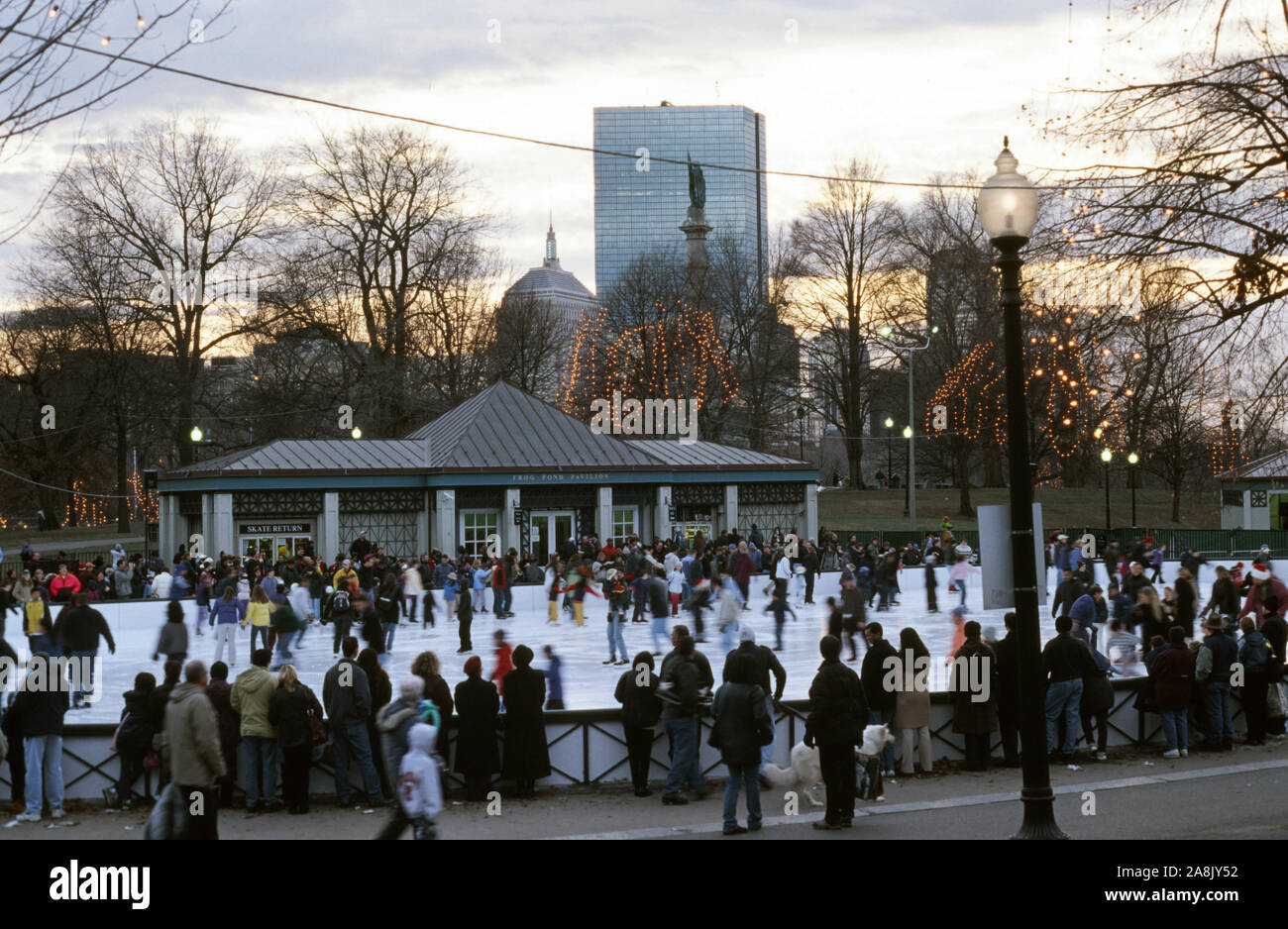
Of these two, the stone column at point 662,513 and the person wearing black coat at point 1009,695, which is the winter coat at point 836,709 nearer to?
the person wearing black coat at point 1009,695

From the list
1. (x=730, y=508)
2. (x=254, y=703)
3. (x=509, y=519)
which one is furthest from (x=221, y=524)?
(x=254, y=703)

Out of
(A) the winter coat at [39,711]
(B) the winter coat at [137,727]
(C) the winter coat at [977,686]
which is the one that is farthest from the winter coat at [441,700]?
(C) the winter coat at [977,686]

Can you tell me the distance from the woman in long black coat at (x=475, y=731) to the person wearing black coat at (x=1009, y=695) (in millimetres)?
4625

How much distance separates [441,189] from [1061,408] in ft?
137

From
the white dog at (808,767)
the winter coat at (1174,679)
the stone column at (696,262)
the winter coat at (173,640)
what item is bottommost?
the white dog at (808,767)

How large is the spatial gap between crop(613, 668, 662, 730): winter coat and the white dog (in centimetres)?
106

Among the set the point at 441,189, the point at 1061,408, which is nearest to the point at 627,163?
the point at 441,189

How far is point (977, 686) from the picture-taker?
11.5 m

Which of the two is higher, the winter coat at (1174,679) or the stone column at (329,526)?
the stone column at (329,526)

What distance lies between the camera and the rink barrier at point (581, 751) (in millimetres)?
10688

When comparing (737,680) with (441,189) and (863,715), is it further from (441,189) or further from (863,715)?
(441,189)

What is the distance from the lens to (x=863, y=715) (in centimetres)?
945

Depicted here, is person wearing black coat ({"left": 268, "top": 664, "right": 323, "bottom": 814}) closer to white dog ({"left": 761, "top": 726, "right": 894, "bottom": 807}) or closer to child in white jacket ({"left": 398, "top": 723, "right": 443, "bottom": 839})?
child in white jacket ({"left": 398, "top": 723, "right": 443, "bottom": 839})

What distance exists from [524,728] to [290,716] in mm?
1975
